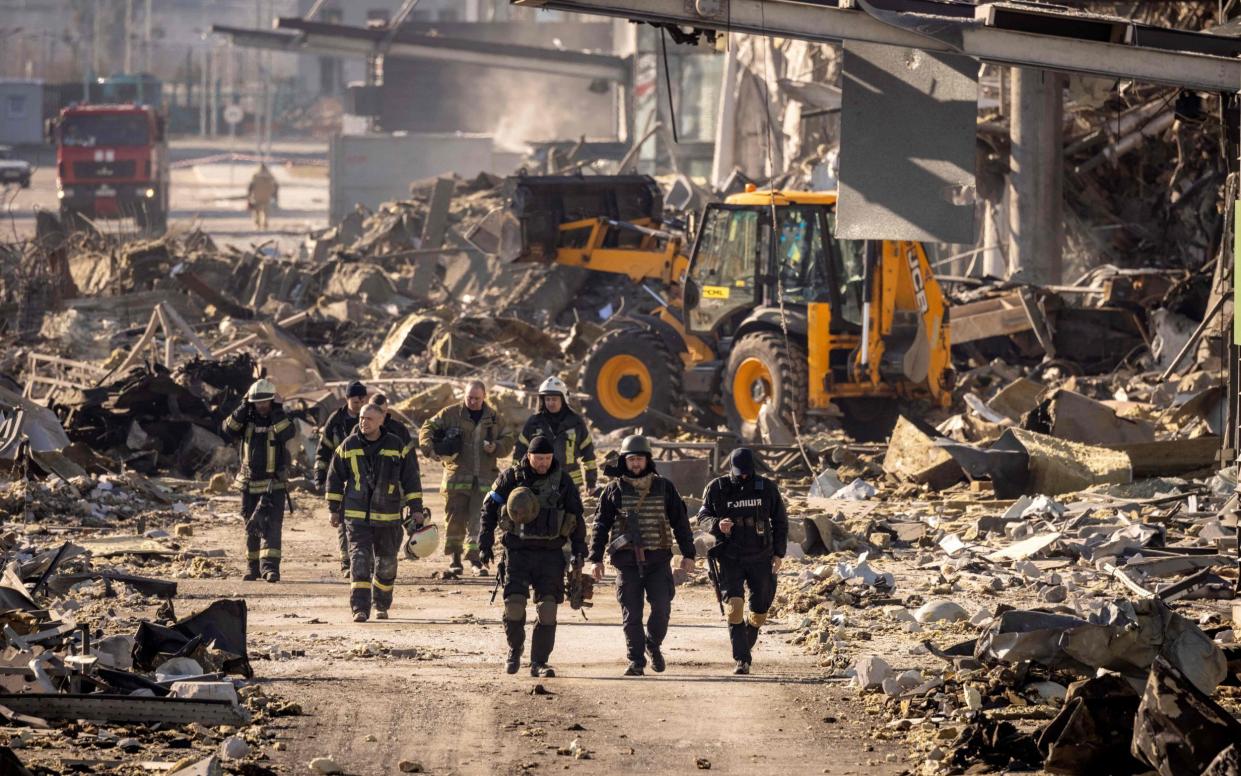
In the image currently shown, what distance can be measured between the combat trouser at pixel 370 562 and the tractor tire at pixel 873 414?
26.1 feet

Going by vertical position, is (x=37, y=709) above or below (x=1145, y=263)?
below

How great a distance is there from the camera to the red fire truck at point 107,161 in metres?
44.7

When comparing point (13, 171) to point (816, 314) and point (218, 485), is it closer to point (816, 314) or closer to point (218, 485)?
point (218, 485)

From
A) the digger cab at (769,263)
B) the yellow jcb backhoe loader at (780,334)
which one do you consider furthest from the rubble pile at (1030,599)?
Answer: the digger cab at (769,263)

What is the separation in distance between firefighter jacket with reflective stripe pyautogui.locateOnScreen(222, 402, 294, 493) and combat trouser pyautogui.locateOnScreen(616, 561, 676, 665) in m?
4.41

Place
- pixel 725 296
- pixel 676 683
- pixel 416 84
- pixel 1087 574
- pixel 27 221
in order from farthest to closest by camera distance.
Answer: pixel 416 84 → pixel 27 221 → pixel 725 296 → pixel 1087 574 → pixel 676 683

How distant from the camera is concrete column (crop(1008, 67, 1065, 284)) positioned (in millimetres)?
24609

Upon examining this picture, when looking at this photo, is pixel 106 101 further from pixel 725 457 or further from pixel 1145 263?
pixel 725 457

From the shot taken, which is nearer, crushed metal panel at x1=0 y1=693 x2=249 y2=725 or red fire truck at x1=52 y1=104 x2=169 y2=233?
crushed metal panel at x1=0 y1=693 x2=249 y2=725

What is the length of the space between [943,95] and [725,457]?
6444mm

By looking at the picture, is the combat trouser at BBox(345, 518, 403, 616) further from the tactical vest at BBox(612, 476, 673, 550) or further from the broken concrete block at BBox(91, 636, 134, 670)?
the tactical vest at BBox(612, 476, 673, 550)

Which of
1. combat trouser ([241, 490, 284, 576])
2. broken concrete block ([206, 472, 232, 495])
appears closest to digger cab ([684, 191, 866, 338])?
broken concrete block ([206, 472, 232, 495])

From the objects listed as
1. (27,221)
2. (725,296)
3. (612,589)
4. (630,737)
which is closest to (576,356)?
(725,296)

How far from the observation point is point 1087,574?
13.2 meters
